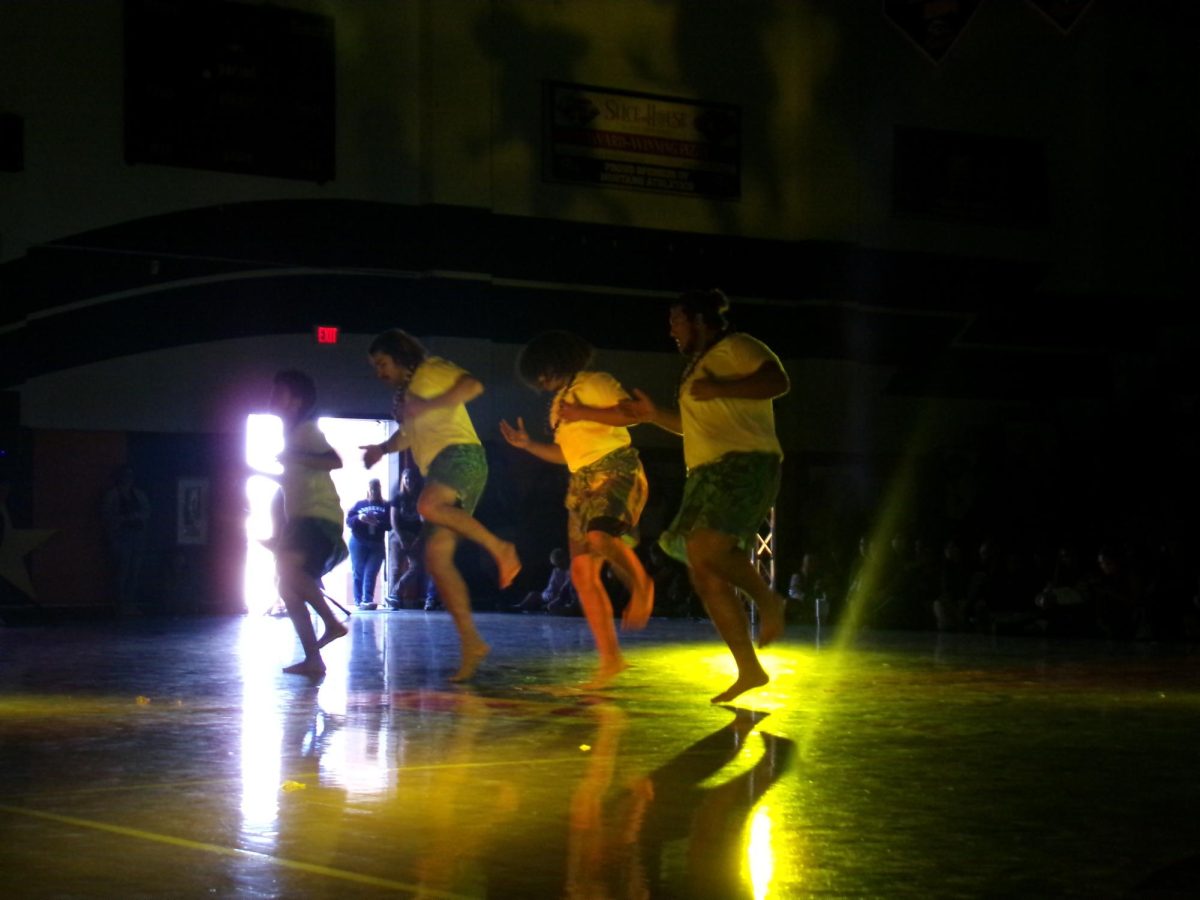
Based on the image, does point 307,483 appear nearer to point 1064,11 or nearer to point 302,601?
point 302,601

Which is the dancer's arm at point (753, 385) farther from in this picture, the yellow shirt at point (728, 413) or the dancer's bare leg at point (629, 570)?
the dancer's bare leg at point (629, 570)

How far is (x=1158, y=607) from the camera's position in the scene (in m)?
13.6

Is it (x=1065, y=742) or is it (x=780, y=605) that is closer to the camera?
(x=1065, y=742)

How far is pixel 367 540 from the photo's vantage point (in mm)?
19828

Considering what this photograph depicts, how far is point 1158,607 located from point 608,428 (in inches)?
256

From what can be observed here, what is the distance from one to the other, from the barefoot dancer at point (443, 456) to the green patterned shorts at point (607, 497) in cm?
45

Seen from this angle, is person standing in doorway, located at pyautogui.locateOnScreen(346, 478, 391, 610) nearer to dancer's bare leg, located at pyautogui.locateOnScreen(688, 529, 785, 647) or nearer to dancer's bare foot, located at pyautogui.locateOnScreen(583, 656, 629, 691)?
dancer's bare foot, located at pyautogui.locateOnScreen(583, 656, 629, 691)

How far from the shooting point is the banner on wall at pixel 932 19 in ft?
69.5

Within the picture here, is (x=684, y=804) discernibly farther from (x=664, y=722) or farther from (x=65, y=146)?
(x=65, y=146)

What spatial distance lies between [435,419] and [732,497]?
2057 mm

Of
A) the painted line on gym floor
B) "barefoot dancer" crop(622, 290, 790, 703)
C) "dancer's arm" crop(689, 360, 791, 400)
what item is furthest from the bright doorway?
the painted line on gym floor

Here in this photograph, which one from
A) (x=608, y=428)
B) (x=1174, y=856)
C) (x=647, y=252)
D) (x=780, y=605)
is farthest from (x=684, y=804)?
(x=647, y=252)

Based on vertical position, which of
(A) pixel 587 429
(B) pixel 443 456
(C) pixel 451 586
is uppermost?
(A) pixel 587 429

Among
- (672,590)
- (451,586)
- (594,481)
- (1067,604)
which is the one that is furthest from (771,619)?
(672,590)
